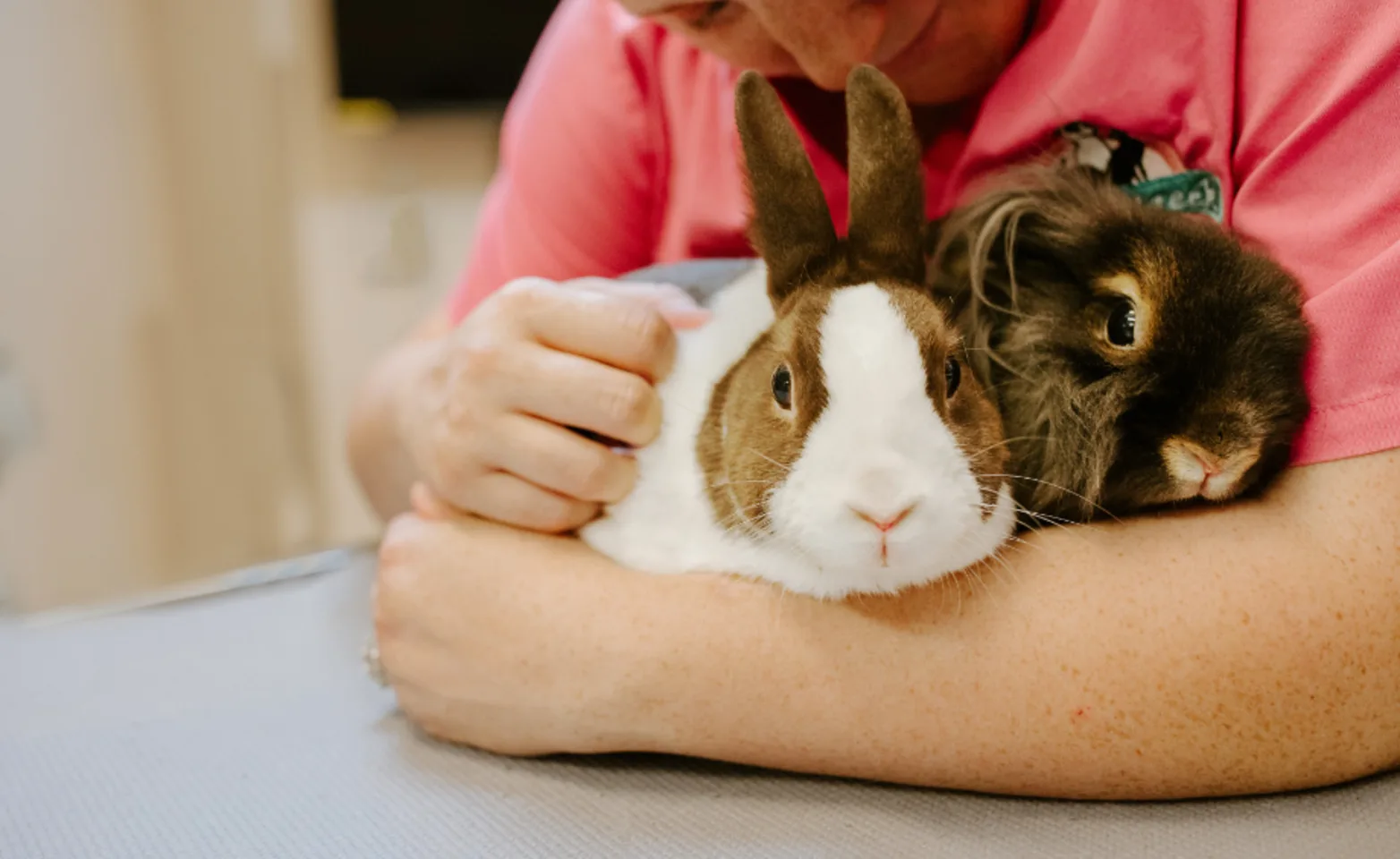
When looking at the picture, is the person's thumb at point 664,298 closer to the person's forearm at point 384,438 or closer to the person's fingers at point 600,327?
the person's fingers at point 600,327

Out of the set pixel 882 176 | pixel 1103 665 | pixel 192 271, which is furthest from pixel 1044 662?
pixel 192 271

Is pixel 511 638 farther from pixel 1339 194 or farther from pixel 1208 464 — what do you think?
pixel 1339 194

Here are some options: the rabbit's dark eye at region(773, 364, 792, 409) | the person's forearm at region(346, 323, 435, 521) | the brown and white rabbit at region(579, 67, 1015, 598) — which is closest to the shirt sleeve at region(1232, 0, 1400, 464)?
the brown and white rabbit at region(579, 67, 1015, 598)

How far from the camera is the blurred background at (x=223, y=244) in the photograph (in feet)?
7.17

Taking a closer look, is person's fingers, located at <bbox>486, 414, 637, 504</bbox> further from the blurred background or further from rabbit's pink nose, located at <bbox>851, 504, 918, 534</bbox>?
the blurred background

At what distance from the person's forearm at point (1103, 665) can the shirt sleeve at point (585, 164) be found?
1.67 feet

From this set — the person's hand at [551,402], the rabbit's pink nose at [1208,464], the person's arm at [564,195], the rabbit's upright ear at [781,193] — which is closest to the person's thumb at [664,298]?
the person's hand at [551,402]

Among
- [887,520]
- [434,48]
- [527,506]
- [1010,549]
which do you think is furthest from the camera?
[434,48]

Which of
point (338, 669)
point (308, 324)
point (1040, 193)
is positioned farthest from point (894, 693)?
point (308, 324)

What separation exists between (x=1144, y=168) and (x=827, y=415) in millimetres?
365

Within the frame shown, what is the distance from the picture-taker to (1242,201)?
75cm

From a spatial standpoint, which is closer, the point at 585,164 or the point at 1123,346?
the point at 1123,346

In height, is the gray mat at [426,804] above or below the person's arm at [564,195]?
below

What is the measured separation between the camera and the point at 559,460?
79 centimetres
